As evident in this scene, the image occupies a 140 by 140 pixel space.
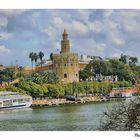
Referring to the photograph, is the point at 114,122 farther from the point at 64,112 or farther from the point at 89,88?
the point at 89,88

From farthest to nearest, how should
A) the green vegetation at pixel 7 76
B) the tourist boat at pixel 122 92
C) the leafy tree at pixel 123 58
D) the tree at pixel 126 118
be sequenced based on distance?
the green vegetation at pixel 7 76 < the tourist boat at pixel 122 92 < the leafy tree at pixel 123 58 < the tree at pixel 126 118

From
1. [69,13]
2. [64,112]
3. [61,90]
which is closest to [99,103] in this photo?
[64,112]

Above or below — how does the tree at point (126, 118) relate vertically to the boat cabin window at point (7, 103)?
below

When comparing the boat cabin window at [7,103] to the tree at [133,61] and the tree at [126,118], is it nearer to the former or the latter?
the tree at [133,61]

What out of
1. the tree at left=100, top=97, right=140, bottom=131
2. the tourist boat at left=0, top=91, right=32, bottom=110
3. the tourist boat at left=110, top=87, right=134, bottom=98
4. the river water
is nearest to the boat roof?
the tourist boat at left=0, top=91, right=32, bottom=110

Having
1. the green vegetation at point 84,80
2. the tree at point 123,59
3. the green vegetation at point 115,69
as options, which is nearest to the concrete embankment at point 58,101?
the green vegetation at point 84,80

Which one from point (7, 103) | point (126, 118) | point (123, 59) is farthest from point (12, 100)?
point (126, 118)
